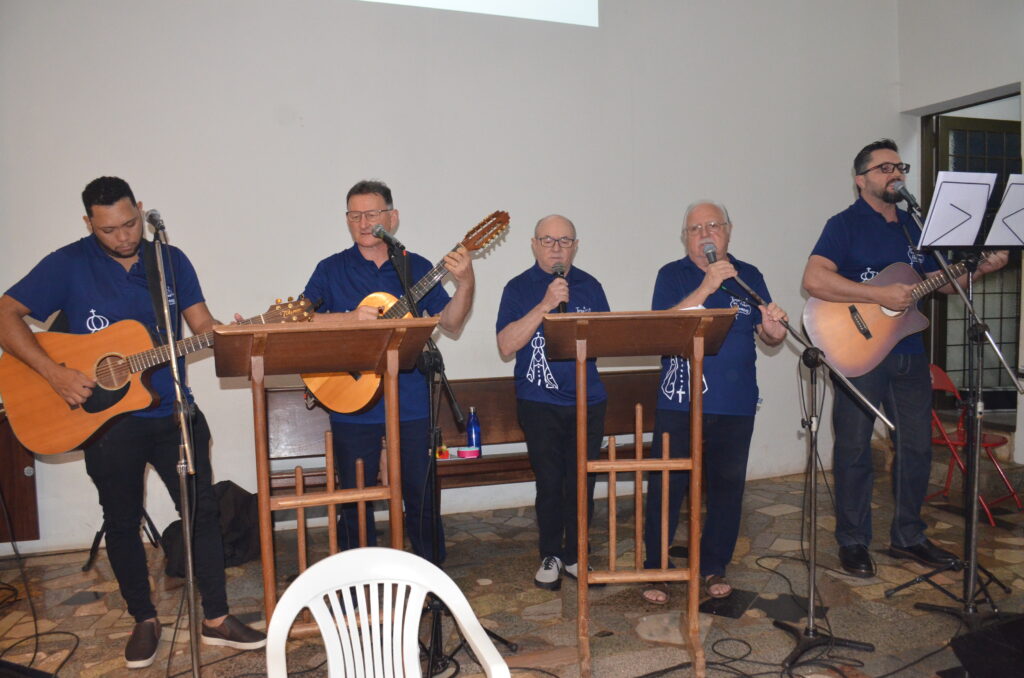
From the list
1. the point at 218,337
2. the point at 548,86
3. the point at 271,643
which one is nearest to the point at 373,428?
the point at 218,337

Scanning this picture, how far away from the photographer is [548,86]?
210 inches

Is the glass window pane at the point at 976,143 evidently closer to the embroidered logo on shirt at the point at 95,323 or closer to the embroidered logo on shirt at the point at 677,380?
the embroidered logo on shirt at the point at 677,380

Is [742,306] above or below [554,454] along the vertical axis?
above

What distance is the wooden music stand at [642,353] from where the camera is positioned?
2664 millimetres

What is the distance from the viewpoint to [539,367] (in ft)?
11.8

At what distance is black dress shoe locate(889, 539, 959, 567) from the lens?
3.78m

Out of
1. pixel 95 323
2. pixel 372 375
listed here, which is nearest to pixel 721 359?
pixel 372 375

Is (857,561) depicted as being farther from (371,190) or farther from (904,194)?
(371,190)

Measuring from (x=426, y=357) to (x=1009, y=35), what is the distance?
4970mm

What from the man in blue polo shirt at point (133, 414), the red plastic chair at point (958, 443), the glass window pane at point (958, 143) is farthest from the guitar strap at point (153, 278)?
the glass window pane at point (958, 143)

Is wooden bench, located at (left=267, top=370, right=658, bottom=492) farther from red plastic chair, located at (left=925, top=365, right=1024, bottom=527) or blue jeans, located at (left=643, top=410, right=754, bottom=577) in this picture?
red plastic chair, located at (left=925, top=365, right=1024, bottom=527)

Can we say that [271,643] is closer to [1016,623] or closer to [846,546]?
[1016,623]

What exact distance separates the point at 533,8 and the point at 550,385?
9.72ft

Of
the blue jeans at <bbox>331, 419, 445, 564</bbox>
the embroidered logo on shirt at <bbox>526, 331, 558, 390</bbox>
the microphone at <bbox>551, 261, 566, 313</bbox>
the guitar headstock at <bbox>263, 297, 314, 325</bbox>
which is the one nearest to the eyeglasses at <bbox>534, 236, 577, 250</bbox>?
the microphone at <bbox>551, 261, 566, 313</bbox>
